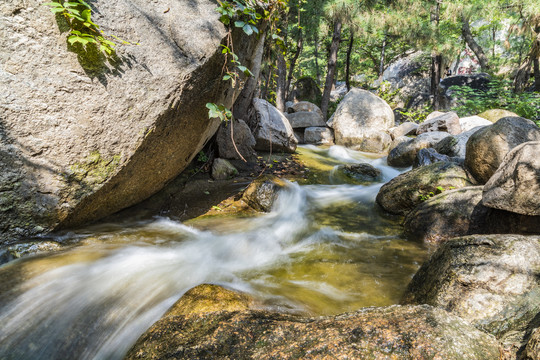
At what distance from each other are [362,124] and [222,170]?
794 cm

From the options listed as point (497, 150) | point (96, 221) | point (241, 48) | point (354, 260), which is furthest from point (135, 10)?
point (497, 150)

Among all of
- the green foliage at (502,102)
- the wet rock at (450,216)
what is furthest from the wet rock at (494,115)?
the wet rock at (450,216)

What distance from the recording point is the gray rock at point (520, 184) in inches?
111

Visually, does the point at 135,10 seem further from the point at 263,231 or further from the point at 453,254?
the point at 453,254

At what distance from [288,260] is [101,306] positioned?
6.59 feet

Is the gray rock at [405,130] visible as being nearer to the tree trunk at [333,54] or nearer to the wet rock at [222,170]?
the tree trunk at [333,54]

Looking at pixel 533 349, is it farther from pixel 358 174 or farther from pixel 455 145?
pixel 455 145

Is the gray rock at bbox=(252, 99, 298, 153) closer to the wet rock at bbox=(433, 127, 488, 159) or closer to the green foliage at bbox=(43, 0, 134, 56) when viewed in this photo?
the wet rock at bbox=(433, 127, 488, 159)

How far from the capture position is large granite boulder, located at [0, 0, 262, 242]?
2.59 meters

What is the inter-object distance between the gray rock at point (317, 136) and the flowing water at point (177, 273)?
7426mm

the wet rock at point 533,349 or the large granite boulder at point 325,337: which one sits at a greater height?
the wet rock at point 533,349

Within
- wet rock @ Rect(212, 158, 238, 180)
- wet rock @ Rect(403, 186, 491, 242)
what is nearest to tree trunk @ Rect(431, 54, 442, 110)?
wet rock @ Rect(403, 186, 491, 242)

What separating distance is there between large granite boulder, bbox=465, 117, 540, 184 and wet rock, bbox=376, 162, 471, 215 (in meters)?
0.23

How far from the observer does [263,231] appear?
4.12 metres
